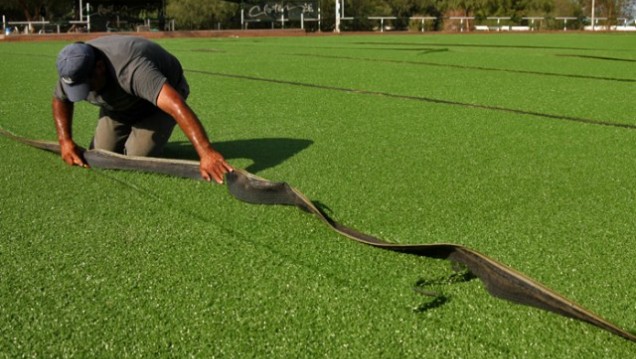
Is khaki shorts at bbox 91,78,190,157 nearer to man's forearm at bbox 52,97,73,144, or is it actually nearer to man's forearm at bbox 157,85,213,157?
man's forearm at bbox 52,97,73,144

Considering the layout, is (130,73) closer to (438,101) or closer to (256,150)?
(256,150)

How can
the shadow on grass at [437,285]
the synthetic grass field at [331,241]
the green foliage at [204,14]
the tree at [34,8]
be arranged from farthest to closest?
the tree at [34,8], the green foliage at [204,14], the shadow on grass at [437,285], the synthetic grass field at [331,241]

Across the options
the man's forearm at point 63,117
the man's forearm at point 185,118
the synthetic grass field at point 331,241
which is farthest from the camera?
the man's forearm at point 63,117

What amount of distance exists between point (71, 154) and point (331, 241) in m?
2.07

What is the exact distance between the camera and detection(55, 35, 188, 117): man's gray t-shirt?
3.65 metres

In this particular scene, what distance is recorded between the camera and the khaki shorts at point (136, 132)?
429 centimetres

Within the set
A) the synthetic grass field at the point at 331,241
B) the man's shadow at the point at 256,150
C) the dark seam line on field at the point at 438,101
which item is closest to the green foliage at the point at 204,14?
the dark seam line on field at the point at 438,101

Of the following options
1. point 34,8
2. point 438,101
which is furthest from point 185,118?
point 34,8

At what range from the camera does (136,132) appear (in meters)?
4.33

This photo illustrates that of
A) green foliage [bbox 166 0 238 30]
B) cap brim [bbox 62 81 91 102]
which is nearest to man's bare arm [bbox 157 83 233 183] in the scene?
cap brim [bbox 62 81 91 102]

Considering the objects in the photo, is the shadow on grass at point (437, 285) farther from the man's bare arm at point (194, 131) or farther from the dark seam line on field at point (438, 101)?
the dark seam line on field at point (438, 101)

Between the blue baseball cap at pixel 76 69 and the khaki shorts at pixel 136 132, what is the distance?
2.23 ft

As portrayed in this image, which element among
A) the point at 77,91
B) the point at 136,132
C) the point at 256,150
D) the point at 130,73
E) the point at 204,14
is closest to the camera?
the point at 77,91

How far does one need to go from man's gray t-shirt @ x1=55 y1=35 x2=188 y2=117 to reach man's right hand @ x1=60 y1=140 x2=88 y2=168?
295 millimetres
